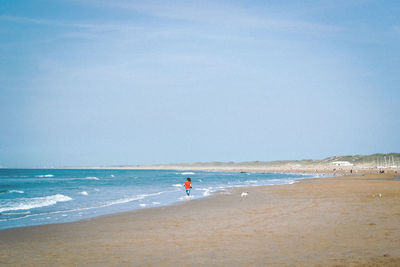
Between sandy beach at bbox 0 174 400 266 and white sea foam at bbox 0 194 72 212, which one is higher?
sandy beach at bbox 0 174 400 266

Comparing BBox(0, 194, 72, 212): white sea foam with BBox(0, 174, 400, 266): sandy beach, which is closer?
BBox(0, 174, 400, 266): sandy beach

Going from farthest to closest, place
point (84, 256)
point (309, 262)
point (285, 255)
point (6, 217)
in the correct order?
1. point (6, 217)
2. point (84, 256)
3. point (285, 255)
4. point (309, 262)

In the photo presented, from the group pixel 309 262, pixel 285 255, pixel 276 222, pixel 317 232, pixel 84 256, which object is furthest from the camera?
pixel 276 222

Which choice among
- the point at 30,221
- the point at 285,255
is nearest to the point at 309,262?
the point at 285,255

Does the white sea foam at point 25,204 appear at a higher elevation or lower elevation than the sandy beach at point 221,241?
lower

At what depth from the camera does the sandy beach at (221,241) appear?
339 inches

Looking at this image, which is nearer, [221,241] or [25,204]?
[221,241]

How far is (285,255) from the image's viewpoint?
28.8 ft

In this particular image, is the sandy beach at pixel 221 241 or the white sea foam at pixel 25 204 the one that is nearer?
the sandy beach at pixel 221 241

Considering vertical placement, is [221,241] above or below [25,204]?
above

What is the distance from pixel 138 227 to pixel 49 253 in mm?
4540

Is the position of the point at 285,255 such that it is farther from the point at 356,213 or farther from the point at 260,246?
the point at 356,213

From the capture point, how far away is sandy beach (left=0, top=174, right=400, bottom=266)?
8602 mm

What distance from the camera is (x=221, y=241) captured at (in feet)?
35.2
